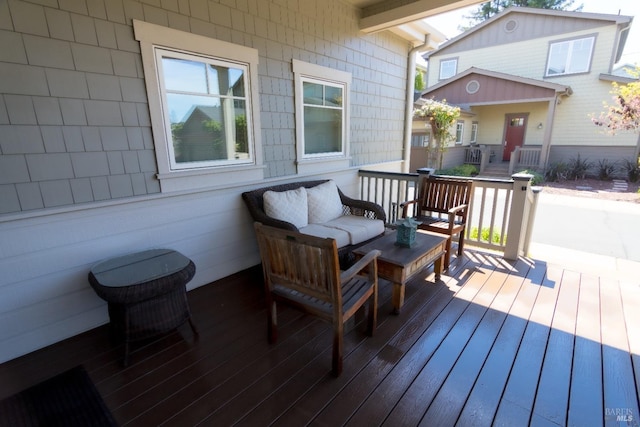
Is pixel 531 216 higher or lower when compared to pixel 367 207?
lower

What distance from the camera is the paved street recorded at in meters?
4.86

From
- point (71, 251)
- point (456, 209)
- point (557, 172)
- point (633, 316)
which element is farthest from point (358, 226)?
point (557, 172)

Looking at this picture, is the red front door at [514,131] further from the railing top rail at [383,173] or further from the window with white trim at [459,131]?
the railing top rail at [383,173]

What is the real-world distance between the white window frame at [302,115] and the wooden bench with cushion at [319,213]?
29 centimetres

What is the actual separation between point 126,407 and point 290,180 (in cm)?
267

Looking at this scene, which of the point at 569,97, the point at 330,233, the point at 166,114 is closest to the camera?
the point at 166,114

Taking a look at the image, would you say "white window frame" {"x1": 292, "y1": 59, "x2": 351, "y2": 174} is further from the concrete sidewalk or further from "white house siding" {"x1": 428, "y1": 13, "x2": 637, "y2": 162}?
"white house siding" {"x1": 428, "y1": 13, "x2": 637, "y2": 162}

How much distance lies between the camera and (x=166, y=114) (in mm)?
2588

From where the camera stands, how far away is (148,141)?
250 cm

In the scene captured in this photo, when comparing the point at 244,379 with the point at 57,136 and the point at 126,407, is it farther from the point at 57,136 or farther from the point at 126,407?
the point at 57,136

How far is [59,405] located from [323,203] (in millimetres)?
2700

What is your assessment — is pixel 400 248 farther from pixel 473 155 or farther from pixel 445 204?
pixel 473 155

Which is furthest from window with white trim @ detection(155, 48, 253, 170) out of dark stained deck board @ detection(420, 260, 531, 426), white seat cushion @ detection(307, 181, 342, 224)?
dark stained deck board @ detection(420, 260, 531, 426)

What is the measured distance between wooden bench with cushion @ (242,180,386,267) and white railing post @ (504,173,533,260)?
149 cm
